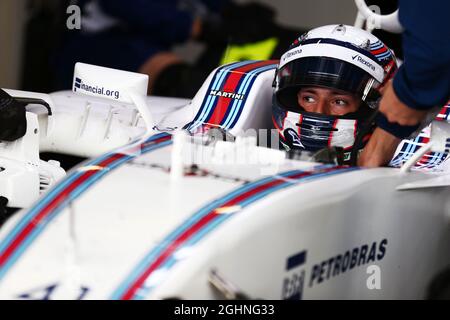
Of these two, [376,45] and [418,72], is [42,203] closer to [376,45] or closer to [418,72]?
[418,72]

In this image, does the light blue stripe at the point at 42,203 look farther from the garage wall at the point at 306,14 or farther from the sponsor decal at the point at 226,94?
the garage wall at the point at 306,14

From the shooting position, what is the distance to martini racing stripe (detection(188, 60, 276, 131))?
3588 millimetres

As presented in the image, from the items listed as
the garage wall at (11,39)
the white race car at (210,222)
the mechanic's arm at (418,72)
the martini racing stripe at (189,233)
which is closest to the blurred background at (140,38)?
the garage wall at (11,39)

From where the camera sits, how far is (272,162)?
272 centimetres

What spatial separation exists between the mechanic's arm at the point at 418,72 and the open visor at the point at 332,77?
0.30m

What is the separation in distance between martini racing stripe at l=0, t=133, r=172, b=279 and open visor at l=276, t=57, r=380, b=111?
763mm

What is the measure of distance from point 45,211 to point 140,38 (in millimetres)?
3426

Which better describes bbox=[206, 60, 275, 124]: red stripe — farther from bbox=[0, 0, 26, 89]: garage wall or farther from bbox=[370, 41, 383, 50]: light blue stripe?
bbox=[0, 0, 26, 89]: garage wall

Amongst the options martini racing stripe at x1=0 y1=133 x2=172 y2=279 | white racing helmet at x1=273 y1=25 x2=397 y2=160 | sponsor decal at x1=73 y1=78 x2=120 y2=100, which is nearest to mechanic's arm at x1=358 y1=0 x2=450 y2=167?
white racing helmet at x1=273 y1=25 x2=397 y2=160

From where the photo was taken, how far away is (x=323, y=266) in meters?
2.55

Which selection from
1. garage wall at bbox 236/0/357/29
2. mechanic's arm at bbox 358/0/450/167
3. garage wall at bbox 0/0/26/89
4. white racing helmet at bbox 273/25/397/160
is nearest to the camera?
mechanic's arm at bbox 358/0/450/167

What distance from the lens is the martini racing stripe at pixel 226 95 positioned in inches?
141

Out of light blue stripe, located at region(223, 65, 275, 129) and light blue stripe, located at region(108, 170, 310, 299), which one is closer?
light blue stripe, located at region(108, 170, 310, 299)
